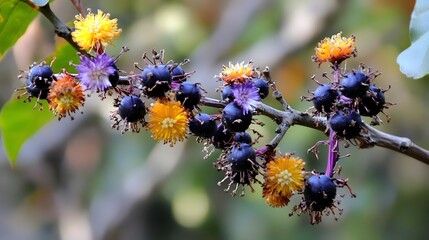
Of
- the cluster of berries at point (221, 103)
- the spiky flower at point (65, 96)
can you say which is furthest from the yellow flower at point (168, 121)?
the spiky flower at point (65, 96)

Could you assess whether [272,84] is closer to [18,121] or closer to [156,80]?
[156,80]

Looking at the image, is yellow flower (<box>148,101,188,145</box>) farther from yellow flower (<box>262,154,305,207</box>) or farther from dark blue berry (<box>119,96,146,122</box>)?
yellow flower (<box>262,154,305,207</box>)

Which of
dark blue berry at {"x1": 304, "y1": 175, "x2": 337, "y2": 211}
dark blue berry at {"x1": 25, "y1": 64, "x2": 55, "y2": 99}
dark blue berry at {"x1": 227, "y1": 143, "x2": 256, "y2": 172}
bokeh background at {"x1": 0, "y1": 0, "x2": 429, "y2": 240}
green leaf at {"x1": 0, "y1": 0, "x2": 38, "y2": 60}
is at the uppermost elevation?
bokeh background at {"x1": 0, "y1": 0, "x2": 429, "y2": 240}

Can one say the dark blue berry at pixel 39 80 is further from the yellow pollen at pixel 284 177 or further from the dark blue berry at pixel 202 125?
the yellow pollen at pixel 284 177

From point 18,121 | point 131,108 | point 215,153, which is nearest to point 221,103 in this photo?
point 131,108

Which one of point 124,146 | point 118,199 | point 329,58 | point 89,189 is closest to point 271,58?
point 118,199

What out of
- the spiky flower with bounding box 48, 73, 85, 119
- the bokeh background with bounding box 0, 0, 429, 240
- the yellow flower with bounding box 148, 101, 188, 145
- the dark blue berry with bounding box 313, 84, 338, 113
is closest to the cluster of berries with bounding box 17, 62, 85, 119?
the spiky flower with bounding box 48, 73, 85, 119
